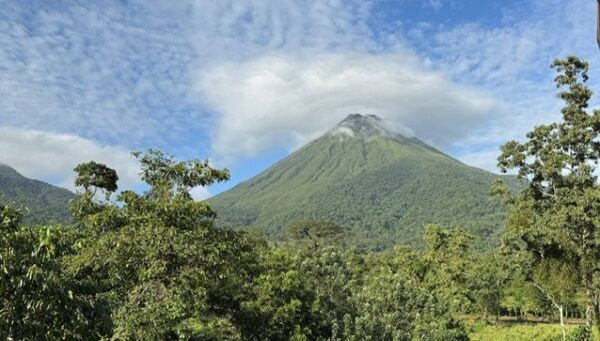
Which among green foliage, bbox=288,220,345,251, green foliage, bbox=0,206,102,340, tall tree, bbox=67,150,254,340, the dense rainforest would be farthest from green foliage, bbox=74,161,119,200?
green foliage, bbox=288,220,345,251

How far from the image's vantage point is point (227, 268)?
45.3 feet

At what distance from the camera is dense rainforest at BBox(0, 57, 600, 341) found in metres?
6.42

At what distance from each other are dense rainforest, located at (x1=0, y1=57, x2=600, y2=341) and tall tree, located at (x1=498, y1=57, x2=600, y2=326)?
5cm

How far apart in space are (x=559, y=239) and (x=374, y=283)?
26.6 ft

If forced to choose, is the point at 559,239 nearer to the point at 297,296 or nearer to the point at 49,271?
the point at 297,296

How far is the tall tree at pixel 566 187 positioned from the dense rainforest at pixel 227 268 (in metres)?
0.05

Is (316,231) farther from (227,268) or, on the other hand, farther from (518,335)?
(227,268)

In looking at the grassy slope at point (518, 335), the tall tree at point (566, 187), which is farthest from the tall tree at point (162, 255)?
the grassy slope at point (518, 335)

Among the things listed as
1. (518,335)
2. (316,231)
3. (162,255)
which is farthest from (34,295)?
(316,231)

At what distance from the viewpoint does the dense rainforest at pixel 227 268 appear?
21.1 ft

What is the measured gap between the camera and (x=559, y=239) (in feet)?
70.3

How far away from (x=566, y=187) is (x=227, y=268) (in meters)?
15.1

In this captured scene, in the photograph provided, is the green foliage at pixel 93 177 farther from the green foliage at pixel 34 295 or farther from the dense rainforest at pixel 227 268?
the green foliage at pixel 34 295

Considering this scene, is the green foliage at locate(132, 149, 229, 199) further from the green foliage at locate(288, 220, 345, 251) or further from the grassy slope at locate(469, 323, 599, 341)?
the green foliage at locate(288, 220, 345, 251)
